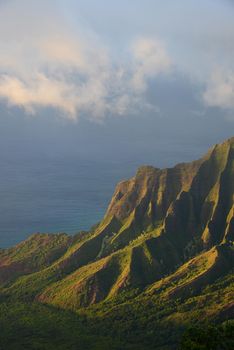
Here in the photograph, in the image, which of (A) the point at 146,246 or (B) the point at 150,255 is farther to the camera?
(A) the point at 146,246

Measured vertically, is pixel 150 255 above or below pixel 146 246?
below

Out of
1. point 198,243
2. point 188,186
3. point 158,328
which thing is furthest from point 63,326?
point 188,186

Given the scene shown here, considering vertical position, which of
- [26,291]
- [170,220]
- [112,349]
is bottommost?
[112,349]

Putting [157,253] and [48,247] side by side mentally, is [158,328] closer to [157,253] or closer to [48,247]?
[157,253]

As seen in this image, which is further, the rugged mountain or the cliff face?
the cliff face
